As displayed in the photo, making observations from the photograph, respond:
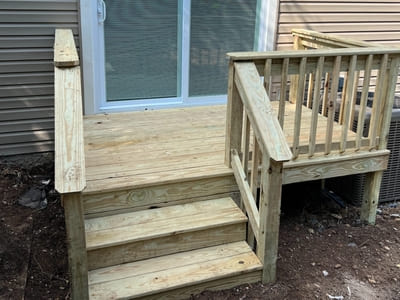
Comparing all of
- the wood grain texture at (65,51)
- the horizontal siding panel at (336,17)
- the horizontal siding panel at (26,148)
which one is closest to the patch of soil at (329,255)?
the wood grain texture at (65,51)

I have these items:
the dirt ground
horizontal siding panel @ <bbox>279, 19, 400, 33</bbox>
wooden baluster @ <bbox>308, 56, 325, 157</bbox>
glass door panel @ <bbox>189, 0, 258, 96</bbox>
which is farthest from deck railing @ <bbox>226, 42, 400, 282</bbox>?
horizontal siding panel @ <bbox>279, 19, 400, 33</bbox>

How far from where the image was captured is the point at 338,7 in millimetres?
4988

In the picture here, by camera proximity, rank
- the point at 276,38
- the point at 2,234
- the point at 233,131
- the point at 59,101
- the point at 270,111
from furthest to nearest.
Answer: the point at 276,38 < the point at 2,234 < the point at 233,131 < the point at 270,111 < the point at 59,101

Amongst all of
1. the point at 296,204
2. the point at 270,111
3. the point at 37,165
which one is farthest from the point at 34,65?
the point at 296,204

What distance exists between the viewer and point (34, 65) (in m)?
4.16

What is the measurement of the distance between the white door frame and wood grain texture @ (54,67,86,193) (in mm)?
1420

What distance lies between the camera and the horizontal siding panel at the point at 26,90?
13.6 feet

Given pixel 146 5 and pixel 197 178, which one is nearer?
pixel 197 178

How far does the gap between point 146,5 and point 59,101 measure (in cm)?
199

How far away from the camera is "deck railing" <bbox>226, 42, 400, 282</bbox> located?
9.22ft

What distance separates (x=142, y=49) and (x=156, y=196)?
71.4 inches

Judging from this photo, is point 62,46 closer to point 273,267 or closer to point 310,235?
point 273,267

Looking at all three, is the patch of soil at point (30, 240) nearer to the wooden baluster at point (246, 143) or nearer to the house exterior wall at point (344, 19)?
the wooden baluster at point (246, 143)

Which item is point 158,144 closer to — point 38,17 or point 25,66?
point 25,66
